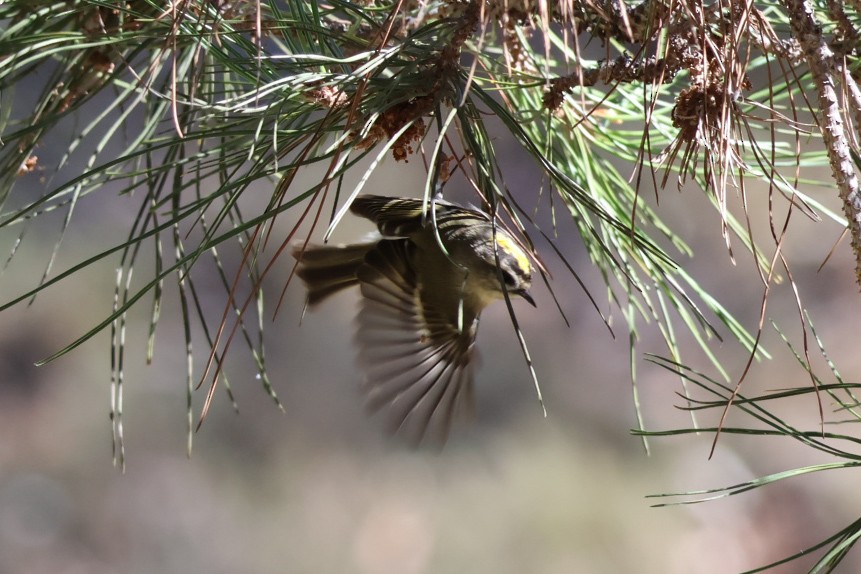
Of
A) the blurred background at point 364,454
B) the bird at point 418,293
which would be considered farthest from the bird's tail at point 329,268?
the blurred background at point 364,454

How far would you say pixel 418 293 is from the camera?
52cm

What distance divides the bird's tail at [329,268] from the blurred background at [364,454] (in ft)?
2.65

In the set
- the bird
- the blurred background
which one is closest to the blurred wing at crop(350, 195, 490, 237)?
the bird

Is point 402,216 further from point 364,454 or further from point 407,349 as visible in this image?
point 364,454

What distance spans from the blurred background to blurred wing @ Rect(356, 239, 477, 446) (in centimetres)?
81

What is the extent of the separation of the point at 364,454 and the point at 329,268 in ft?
3.04

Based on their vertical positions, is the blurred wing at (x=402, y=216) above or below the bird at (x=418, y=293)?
above

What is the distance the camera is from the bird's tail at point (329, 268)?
21.0 inches

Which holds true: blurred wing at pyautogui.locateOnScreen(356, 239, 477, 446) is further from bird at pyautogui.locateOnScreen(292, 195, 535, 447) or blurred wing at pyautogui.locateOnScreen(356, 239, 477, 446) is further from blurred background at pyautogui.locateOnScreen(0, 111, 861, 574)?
blurred background at pyautogui.locateOnScreen(0, 111, 861, 574)

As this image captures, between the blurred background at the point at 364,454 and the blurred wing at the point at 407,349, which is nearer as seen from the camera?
the blurred wing at the point at 407,349

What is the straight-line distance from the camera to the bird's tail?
1.75 ft

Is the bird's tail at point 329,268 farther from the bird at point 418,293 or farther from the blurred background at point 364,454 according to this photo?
the blurred background at point 364,454

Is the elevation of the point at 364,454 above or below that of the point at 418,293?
below

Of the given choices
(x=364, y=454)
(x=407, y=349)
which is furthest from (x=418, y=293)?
(x=364, y=454)
